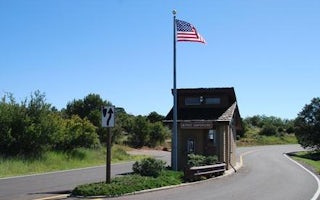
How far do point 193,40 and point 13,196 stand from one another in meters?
13.5

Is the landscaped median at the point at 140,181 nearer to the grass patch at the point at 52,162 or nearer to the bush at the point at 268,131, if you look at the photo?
the grass patch at the point at 52,162

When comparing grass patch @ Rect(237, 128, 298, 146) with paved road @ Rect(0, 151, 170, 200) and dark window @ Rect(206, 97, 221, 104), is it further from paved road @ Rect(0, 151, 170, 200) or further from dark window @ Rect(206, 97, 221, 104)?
paved road @ Rect(0, 151, 170, 200)

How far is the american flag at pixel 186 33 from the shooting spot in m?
28.1

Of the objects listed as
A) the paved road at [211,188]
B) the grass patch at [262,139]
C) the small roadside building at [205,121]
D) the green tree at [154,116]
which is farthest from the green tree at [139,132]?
the paved road at [211,188]

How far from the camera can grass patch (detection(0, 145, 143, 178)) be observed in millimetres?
29531

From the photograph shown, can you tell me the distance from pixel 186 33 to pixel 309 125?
4454 centimetres

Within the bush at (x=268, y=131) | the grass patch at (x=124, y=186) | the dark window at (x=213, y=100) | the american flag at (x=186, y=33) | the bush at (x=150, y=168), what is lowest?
the grass patch at (x=124, y=186)

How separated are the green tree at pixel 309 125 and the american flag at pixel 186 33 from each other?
142 feet

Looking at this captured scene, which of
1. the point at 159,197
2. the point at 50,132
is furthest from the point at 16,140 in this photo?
the point at 159,197

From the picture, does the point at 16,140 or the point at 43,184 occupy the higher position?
the point at 16,140

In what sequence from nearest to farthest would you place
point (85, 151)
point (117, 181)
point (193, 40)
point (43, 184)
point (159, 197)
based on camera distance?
point (159, 197) < point (117, 181) < point (43, 184) < point (193, 40) < point (85, 151)

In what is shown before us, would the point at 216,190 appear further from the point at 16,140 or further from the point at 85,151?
the point at 85,151

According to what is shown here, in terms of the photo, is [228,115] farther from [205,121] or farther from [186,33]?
[186,33]

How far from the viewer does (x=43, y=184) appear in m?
23.1
